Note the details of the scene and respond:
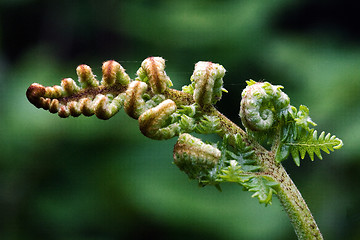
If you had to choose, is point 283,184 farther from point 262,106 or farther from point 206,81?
point 206,81

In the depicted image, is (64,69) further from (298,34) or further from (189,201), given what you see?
(298,34)

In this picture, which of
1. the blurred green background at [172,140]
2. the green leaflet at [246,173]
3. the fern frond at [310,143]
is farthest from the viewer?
the blurred green background at [172,140]

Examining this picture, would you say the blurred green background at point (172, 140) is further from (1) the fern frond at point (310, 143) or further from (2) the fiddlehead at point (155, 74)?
(2) the fiddlehead at point (155, 74)

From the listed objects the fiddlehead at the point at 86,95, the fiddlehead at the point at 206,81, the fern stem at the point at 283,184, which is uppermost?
the fiddlehead at the point at 206,81

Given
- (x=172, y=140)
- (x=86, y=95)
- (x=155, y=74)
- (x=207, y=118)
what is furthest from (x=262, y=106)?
Answer: (x=172, y=140)

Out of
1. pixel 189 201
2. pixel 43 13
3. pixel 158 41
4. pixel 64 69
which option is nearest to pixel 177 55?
pixel 158 41

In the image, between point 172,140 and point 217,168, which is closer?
point 217,168

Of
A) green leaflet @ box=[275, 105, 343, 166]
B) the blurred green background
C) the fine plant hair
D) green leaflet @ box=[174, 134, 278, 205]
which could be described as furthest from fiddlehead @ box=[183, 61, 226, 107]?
the blurred green background

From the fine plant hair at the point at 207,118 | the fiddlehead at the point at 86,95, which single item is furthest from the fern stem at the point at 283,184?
the fiddlehead at the point at 86,95

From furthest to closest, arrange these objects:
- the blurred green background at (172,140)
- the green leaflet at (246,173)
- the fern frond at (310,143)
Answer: the blurred green background at (172,140) < the fern frond at (310,143) < the green leaflet at (246,173)
